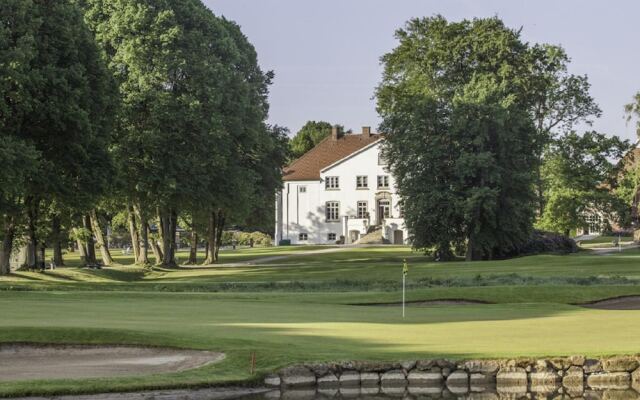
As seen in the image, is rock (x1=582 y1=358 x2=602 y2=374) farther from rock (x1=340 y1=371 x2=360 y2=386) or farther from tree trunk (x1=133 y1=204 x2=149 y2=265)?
tree trunk (x1=133 y1=204 x2=149 y2=265)

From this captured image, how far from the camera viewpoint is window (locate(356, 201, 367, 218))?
384 feet

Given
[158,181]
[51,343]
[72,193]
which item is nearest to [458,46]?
[158,181]

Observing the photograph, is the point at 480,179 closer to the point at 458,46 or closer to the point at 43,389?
the point at 458,46

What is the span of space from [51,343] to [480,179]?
47233 mm

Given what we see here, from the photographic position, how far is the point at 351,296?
125 feet

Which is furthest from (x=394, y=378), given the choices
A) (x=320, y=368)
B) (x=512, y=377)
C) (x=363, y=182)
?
(x=363, y=182)

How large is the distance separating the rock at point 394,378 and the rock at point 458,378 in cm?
89

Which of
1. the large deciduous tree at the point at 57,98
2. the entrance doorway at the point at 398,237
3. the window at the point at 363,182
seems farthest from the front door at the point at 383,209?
the large deciduous tree at the point at 57,98

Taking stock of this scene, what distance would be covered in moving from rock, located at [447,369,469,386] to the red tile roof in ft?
324

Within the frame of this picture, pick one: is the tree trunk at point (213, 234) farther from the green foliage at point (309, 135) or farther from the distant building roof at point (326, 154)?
the green foliage at point (309, 135)

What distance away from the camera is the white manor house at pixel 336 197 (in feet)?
381

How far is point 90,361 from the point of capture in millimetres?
21094

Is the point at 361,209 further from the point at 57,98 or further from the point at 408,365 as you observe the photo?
the point at 408,365

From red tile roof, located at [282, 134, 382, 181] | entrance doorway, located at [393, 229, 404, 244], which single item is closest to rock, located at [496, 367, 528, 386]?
entrance doorway, located at [393, 229, 404, 244]
